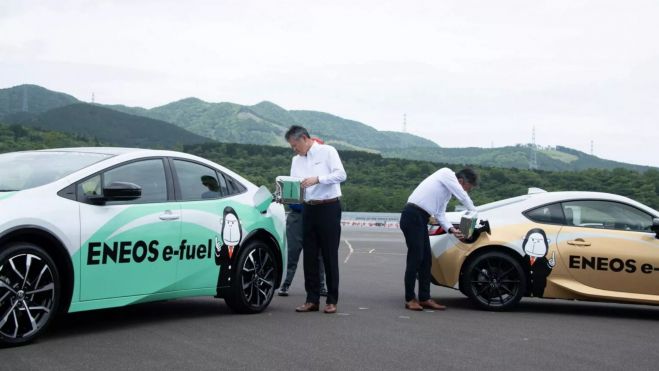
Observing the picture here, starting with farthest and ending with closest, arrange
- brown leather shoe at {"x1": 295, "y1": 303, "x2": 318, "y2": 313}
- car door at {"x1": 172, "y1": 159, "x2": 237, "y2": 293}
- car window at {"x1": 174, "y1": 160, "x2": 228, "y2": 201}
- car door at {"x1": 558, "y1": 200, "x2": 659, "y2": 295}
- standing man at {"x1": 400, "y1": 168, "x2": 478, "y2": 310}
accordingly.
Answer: standing man at {"x1": 400, "y1": 168, "x2": 478, "y2": 310} → car door at {"x1": 558, "y1": 200, "x2": 659, "y2": 295} → brown leather shoe at {"x1": 295, "y1": 303, "x2": 318, "y2": 313} → car window at {"x1": 174, "y1": 160, "x2": 228, "y2": 201} → car door at {"x1": 172, "y1": 159, "x2": 237, "y2": 293}

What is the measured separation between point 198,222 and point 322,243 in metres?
1.69

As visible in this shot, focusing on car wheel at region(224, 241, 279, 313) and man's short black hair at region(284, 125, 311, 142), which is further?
man's short black hair at region(284, 125, 311, 142)

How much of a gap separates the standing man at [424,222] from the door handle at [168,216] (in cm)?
301

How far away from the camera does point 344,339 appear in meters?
7.49

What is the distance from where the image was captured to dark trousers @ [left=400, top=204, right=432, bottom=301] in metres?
9.91

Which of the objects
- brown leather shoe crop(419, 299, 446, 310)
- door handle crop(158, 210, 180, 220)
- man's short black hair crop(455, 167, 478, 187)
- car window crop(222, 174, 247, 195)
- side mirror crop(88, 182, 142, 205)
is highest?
man's short black hair crop(455, 167, 478, 187)

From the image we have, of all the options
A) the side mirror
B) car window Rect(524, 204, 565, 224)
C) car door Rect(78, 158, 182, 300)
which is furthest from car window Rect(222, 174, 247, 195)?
car window Rect(524, 204, 565, 224)


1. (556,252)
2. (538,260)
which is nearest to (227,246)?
(538,260)

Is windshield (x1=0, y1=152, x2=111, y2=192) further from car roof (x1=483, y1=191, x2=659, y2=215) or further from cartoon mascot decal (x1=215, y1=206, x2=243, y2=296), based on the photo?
car roof (x1=483, y1=191, x2=659, y2=215)

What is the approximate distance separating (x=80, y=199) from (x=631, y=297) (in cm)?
589

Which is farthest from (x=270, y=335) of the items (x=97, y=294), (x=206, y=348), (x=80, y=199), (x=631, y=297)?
(x=631, y=297)

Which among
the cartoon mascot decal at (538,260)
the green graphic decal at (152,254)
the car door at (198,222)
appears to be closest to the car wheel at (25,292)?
the green graphic decal at (152,254)

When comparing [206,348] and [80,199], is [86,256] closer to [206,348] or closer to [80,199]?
[80,199]

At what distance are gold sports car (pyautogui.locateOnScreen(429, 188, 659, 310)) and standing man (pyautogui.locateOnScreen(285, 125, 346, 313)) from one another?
1503 mm
